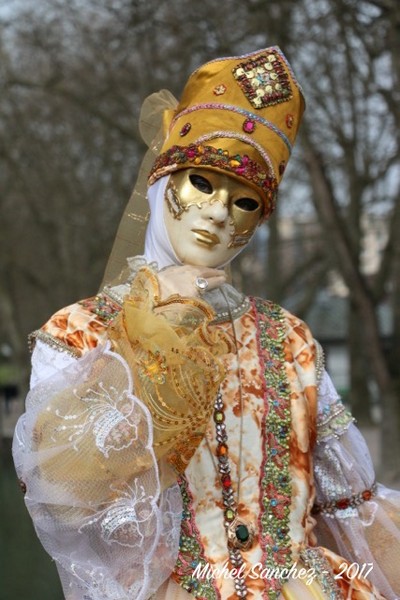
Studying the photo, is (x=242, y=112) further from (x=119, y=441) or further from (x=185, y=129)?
(x=119, y=441)

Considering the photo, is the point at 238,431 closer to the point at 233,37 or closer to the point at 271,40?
the point at 271,40

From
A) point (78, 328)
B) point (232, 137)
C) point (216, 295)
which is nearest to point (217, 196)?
point (232, 137)

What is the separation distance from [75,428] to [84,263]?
52.1 ft

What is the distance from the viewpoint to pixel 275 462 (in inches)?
93.4

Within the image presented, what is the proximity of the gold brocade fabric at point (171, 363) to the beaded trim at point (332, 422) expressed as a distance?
492 millimetres

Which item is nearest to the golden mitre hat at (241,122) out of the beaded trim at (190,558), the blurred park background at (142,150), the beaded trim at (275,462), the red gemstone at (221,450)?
the beaded trim at (275,462)

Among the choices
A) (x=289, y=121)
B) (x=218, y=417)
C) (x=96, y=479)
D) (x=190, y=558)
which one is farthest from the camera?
(x=289, y=121)

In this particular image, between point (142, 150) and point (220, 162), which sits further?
point (142, 150)

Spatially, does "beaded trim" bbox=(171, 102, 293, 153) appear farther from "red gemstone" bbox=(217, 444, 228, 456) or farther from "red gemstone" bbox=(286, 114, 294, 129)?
"red gemstone" bbox=(217, 444, 228, 456)

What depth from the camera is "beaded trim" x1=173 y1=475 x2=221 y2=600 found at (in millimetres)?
2211

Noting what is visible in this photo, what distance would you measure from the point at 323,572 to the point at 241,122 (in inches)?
41.0

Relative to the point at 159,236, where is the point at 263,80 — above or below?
above

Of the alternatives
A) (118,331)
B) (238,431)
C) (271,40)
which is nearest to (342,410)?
(238,431)

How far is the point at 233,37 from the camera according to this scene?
9297mm
